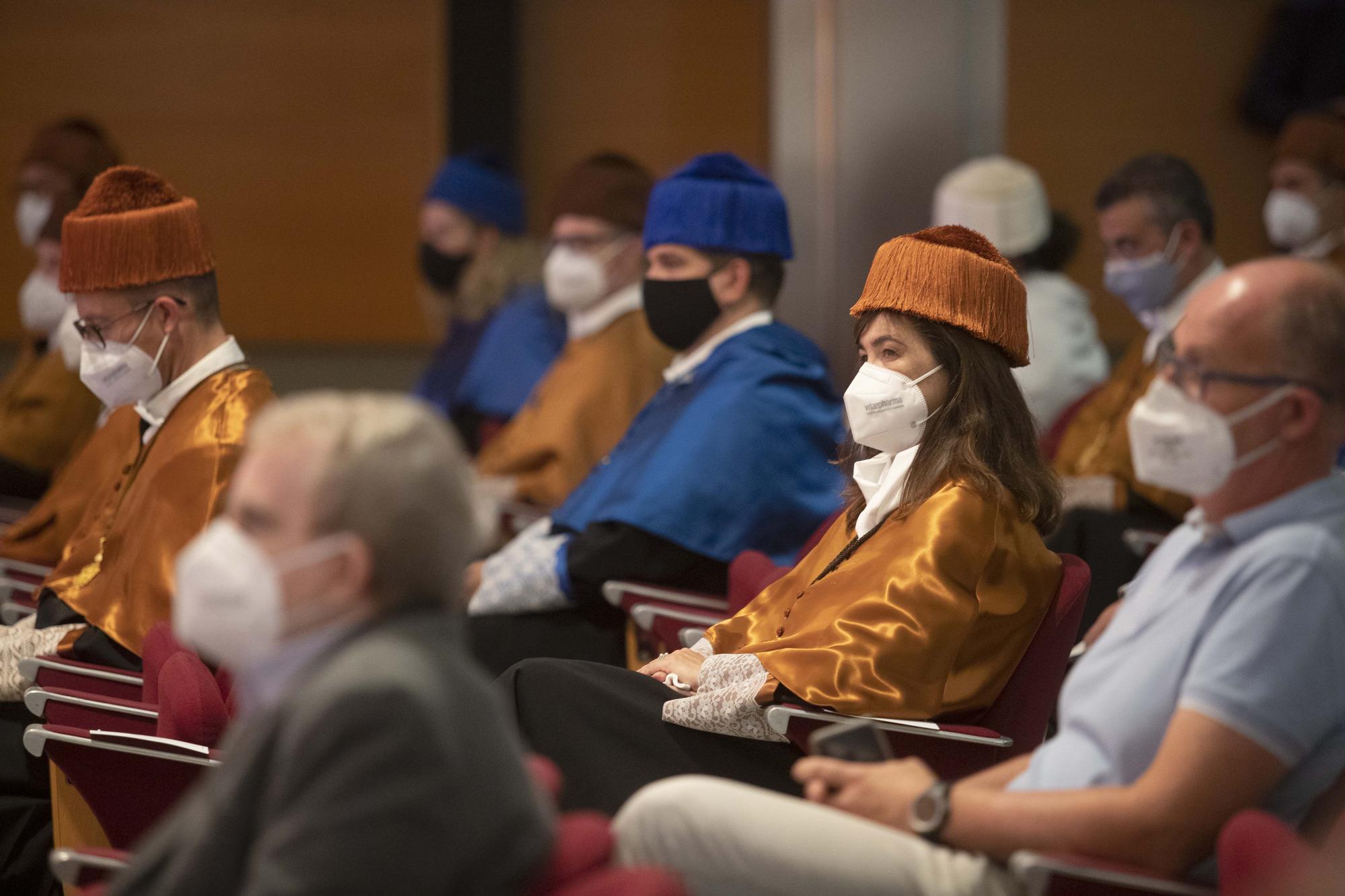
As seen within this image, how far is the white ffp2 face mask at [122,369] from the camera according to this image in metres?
3.12

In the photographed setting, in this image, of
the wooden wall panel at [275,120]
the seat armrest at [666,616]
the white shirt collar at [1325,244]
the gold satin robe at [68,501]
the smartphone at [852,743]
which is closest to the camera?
the smartphone at [852,743]

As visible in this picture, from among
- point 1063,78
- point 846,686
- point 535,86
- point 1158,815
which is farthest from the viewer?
point 535,86

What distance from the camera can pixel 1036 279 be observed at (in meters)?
5.17

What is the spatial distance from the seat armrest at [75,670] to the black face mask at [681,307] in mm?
1567

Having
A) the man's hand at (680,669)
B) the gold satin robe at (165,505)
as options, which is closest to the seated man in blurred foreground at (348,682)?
the man's hand at (680,669)

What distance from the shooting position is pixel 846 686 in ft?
8.09

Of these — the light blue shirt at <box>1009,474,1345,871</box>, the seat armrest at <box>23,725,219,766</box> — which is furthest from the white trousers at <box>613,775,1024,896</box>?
the seat armrest at <box>23,725,219,766</box>

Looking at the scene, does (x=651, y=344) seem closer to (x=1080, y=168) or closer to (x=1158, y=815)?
(x=1080, y=168)

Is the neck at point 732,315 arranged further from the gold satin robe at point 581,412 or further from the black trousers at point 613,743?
the black trousers at point 613,743

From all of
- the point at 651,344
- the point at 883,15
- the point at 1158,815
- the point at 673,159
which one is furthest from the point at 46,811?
the point at 673,159

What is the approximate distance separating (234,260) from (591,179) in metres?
2.16

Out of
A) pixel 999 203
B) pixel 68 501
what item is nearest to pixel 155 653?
pixel 68 501

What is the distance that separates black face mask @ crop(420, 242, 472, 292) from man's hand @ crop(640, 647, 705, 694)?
3672mm

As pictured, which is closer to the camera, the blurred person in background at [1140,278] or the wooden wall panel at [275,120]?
the blurred person in background at [1140,278]
